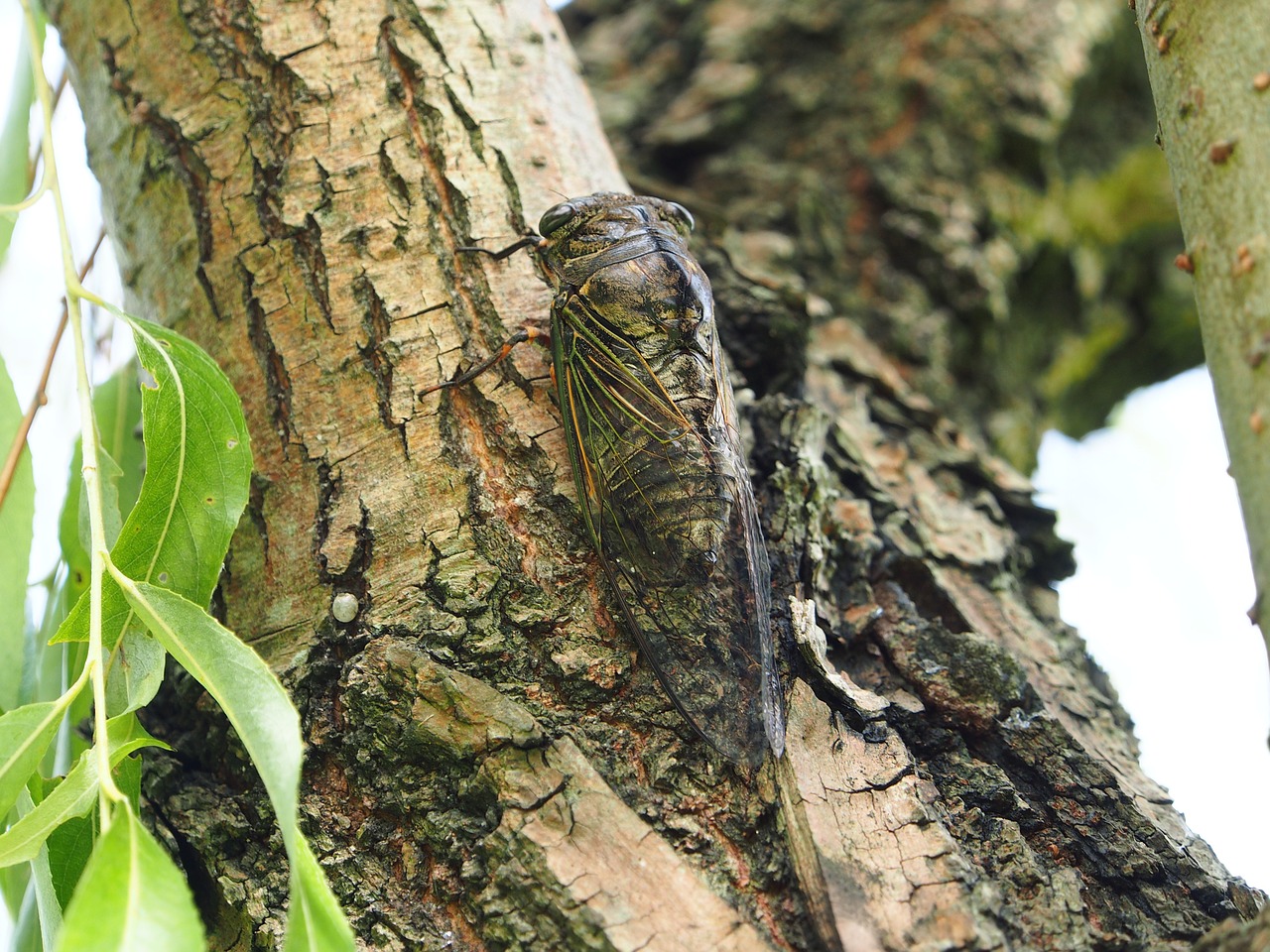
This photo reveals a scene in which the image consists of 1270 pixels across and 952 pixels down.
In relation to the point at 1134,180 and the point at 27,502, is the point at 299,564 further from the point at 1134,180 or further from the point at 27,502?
the point at 1134,180

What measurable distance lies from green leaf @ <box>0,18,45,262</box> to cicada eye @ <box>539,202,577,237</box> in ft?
3.06

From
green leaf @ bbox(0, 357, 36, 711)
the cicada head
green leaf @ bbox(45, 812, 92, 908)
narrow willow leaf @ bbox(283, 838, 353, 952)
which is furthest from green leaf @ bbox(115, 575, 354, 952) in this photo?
the cicada head

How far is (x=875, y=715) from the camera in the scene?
1.29 metres

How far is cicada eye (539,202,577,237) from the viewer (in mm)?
1644

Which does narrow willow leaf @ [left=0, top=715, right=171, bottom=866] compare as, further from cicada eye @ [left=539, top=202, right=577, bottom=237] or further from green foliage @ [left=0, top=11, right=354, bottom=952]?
cicada eye @ [left=539, top=202, right=577, bottom=237]

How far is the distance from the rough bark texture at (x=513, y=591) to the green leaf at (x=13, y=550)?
221 mm

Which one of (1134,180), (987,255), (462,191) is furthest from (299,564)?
(1134,180)

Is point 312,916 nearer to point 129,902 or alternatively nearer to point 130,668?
point 129,902

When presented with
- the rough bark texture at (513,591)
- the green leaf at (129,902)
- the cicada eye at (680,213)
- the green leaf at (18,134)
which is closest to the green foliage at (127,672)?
the green leaf at (129,902)

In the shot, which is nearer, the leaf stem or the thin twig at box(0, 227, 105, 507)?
the leaf stem

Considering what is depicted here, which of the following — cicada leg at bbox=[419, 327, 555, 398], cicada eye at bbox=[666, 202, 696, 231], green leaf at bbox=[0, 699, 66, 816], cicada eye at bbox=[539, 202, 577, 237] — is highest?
cicada eye at bbox=[666, 202, 696, 231]

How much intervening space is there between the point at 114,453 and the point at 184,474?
51cm

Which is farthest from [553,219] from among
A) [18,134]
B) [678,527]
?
[18,134]

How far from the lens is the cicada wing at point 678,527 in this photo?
127cm
